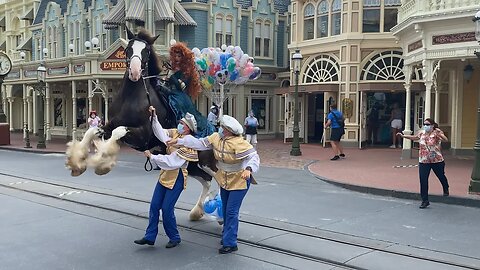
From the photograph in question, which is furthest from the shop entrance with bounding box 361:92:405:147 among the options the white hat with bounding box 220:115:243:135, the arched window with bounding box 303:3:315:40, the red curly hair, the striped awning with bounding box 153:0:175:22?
the white hat with bounding box 220:115:243:135

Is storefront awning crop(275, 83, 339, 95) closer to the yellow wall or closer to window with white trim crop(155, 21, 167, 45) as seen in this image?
the yellow wall

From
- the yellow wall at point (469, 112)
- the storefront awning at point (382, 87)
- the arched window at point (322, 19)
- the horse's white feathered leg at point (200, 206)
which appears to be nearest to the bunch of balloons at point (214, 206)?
the horse's white feathered leg at point (200, 206)

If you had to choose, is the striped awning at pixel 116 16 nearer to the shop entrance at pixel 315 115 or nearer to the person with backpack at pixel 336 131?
the shop entrance at pixel 315 115

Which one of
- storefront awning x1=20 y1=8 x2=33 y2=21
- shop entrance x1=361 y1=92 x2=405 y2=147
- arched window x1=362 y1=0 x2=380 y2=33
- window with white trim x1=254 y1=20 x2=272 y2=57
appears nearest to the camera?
arched window x1=362 y1=0 x2=380 y2=33

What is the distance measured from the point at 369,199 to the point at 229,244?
193 inches

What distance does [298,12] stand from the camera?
24.8m

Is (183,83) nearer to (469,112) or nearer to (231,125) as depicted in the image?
(231,125)

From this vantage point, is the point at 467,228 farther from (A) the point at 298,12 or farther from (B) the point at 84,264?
(A) the point at 298,12

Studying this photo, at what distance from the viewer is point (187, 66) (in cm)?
742

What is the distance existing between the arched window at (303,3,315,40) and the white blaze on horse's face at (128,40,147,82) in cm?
1868

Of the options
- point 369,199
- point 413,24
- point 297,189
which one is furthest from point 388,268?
point 413,24

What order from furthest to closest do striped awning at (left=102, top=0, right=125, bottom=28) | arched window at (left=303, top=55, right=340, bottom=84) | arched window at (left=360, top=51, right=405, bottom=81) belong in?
striped awning at (left=102, top=0, right=125, bottom=28), arched window at (left=303, top=55, right=340, bottom=84), arched window at (left=360, top=51, right=405, bottom=81)

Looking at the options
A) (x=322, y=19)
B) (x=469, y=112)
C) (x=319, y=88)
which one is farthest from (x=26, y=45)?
(x=469, y=112)

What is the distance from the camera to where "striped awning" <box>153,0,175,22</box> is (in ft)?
80.2
